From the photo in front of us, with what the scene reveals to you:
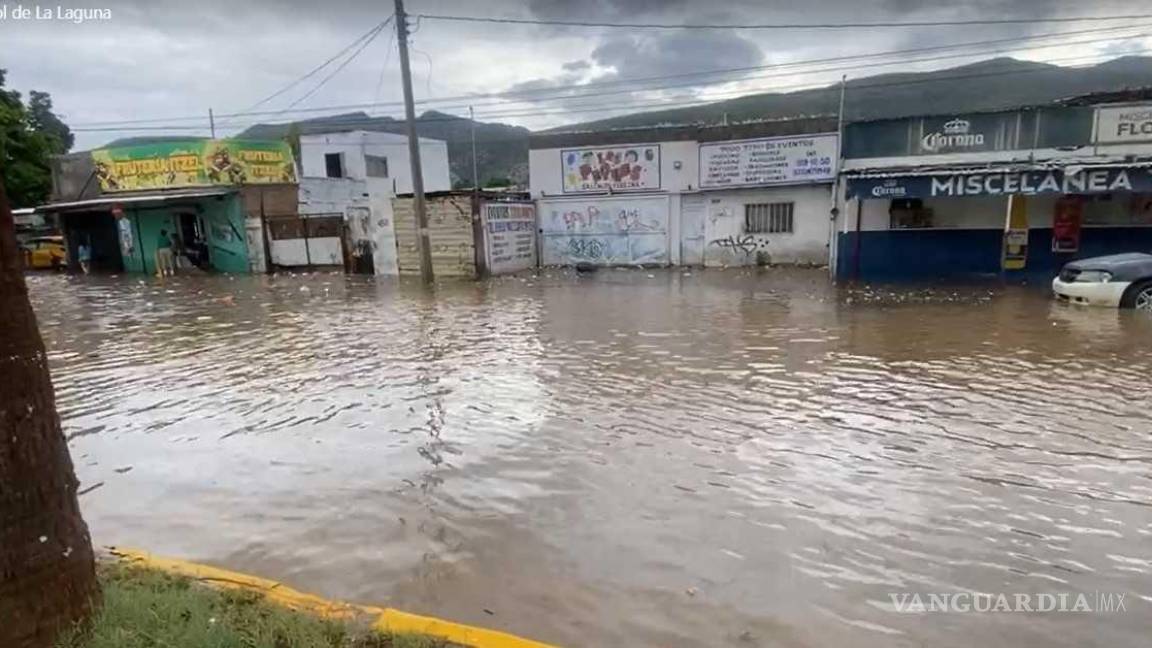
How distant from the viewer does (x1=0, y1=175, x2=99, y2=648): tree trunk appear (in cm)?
267

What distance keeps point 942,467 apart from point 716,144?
19.5 m

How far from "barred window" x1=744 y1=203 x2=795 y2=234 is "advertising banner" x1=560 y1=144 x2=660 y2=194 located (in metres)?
3.44

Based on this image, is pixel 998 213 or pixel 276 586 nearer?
pixel 276 586

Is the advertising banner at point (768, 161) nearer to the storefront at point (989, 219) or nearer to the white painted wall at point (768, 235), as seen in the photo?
the white painted wall at point (768, 235)

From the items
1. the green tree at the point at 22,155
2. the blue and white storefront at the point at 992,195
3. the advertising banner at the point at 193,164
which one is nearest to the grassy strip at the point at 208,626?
the blue and white storefront at the point at 992,195

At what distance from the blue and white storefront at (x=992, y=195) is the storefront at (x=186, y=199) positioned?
2341cm

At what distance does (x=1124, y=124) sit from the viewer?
17.4 metres

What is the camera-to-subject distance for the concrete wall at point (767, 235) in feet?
74.2

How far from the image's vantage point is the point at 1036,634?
3.38 m

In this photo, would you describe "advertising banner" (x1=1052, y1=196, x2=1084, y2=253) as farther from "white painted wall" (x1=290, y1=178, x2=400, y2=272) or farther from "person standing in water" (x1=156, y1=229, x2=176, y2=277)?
"person standing in water" (x1=156, y1=229, x2=176, y2=277)

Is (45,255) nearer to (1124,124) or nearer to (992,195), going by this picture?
(992,195)

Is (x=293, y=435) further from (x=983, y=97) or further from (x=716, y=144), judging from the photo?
(x=983, y=97)

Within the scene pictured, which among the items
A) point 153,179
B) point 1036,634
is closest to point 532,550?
point 1036,634

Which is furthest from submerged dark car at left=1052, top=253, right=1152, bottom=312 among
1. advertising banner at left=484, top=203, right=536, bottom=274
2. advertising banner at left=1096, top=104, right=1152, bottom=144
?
advertising banner at left=484, top=203, right=536, bottom=274
